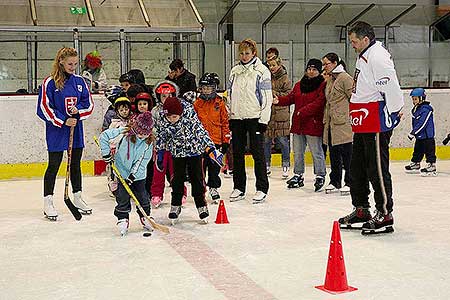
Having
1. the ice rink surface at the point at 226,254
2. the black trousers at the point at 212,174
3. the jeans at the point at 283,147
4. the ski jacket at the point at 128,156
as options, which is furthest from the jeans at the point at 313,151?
the ski jacket at the point at 128,156

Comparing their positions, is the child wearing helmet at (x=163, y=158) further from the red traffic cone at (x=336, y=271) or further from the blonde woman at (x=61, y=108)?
the red traffic cone at (x=336, y=271)

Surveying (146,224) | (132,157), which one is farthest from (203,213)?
(132,157)

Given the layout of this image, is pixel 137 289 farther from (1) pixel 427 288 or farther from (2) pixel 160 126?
(2) pixel 160 126

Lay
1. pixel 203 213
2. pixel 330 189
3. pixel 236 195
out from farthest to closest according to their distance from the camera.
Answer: pixel 330 189 < pixel 236 195 < pixel 203 213

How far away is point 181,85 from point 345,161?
1.76 m

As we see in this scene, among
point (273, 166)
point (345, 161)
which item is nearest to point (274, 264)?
point (345, 161)

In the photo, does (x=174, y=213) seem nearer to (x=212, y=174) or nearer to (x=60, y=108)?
(x=212, y=174)

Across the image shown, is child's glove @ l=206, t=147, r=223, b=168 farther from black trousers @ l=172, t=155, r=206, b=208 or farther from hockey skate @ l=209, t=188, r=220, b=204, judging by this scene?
hockey skate @ l=209, t=188, r=220, b=204

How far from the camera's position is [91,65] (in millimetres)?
9164

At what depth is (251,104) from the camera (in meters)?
6.17

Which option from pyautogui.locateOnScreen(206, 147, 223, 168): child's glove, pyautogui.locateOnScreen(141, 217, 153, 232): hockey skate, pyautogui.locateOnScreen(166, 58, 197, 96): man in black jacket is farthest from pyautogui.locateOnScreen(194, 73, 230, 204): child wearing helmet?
pyautogui.locateOnScreen(141, 217, 153, 232): hockey skate

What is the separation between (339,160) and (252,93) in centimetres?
121

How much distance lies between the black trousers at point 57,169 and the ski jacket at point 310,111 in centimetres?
240

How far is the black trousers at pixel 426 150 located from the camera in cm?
826
